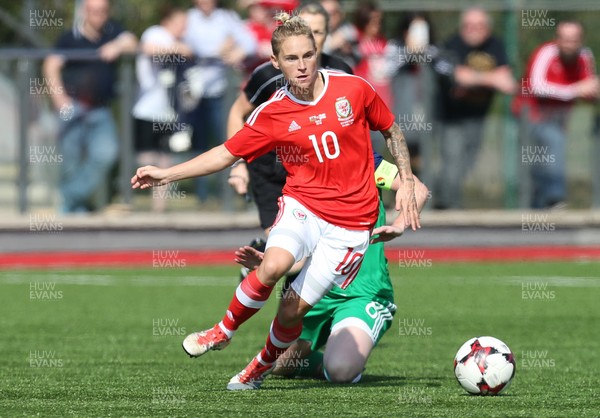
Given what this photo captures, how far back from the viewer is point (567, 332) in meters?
10.4

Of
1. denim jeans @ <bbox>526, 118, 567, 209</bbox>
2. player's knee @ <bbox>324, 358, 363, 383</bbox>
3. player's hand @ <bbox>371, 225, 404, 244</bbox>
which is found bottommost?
denim jeans @ <bbox>526, 118, 567, 209</bbox>

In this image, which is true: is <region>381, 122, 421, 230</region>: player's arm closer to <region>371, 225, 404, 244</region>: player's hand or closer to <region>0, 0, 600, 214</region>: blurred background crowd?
<region>371, 225, 404, 244</region>: player's hand

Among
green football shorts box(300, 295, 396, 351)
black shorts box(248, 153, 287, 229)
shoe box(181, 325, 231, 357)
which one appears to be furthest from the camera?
black shorts box(248, 153, 287, 229)

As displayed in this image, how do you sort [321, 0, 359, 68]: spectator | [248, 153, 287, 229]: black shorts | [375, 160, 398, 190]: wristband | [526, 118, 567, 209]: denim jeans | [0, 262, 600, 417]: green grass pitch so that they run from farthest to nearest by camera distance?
[526, 118, 567, 209]: denim jeans
[321, 0, 359, 68]: spectator
[248, 153, 287, 229]: black shorts
[375, 160, 398, 190]: wristband
[0, 262, 600, 417]: green grass pitch

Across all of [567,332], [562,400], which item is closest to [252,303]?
[562,400]

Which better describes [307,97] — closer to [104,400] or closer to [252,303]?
[252,303]

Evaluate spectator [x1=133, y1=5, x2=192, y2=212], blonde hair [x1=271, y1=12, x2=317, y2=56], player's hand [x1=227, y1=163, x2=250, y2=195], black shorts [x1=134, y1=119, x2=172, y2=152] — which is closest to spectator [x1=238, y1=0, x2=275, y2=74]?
spectator [x1=133, y1=5, x2=192, y2=212]

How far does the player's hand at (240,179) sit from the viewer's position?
8680 mm

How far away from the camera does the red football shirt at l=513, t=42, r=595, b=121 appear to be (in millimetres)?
15984

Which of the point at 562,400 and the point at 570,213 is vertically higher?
→ the point at 562,400

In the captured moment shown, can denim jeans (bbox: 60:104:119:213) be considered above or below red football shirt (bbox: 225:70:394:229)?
below

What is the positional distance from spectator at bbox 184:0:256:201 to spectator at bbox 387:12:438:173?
1.77m

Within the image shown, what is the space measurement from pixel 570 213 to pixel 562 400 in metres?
9.58

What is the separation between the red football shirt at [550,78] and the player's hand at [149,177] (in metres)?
9.88
